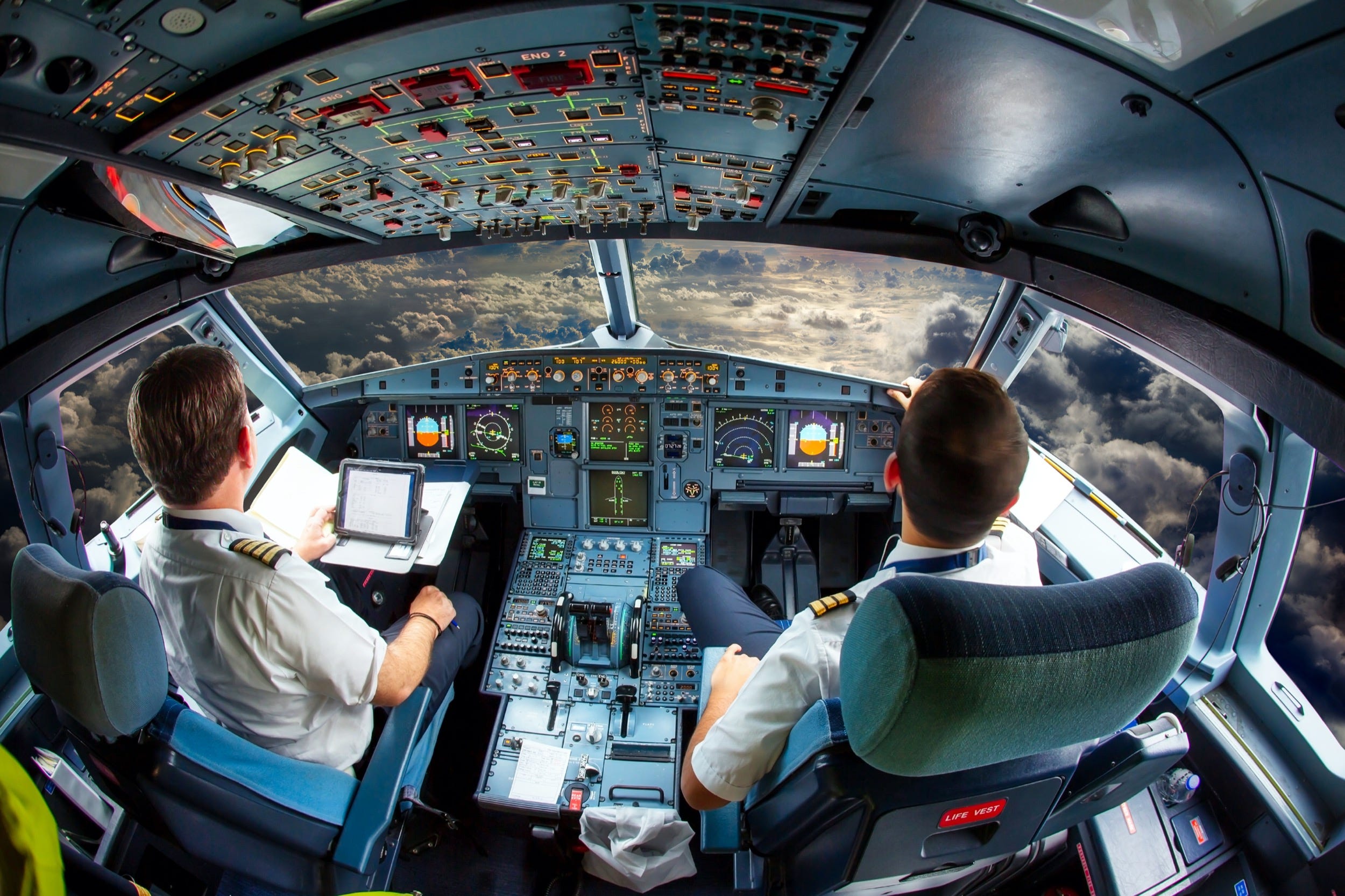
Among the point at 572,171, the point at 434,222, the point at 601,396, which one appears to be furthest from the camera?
the point at 601,396

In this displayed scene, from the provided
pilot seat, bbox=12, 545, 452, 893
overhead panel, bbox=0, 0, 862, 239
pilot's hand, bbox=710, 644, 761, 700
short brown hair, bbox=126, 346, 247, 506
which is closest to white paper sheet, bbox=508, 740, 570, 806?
pilot seat, bbox=12, 545, 452, 893

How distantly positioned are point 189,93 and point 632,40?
37.5 inches

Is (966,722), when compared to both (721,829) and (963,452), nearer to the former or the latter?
(963,452)

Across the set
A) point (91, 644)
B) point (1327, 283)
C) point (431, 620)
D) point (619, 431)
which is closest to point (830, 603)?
point (1327, 283)

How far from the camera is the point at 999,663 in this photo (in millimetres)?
733

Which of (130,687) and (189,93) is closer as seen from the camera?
(130,687)

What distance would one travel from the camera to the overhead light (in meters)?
0.99

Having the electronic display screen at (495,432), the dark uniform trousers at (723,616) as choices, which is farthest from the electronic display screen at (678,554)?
the electronic display screen at (495,432)

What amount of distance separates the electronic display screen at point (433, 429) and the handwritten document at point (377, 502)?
131 cm

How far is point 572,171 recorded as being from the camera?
6.17 ft

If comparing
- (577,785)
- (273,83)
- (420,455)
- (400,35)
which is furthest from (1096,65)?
(420,455)

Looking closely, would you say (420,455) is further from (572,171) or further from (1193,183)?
(1193,183)

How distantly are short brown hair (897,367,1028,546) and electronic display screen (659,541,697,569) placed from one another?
243 cm

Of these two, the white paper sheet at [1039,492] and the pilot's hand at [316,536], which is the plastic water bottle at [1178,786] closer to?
the white paper sheet at [1039,492]
